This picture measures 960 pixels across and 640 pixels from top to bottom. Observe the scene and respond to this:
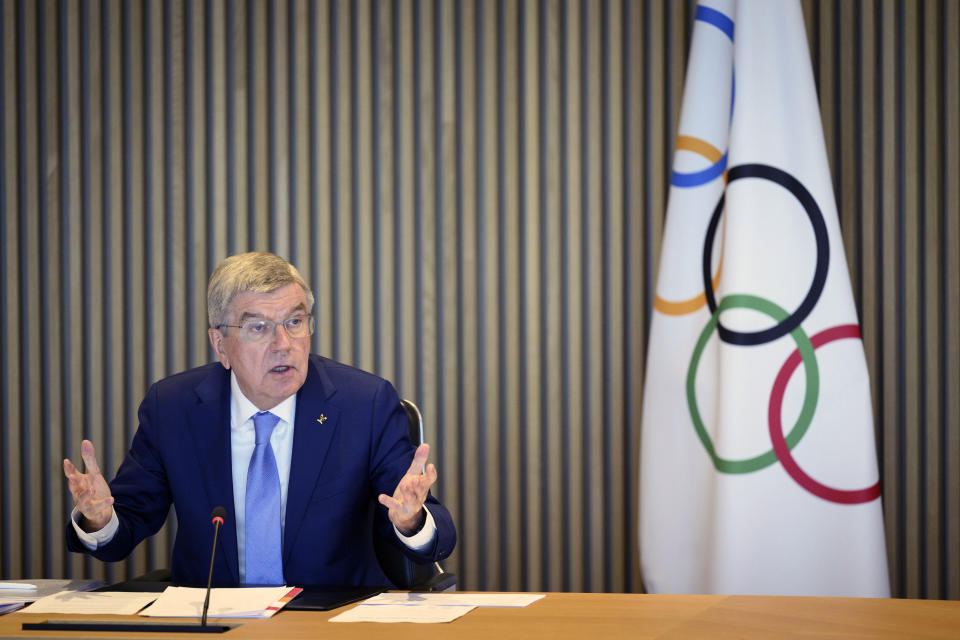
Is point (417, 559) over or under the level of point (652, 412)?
under

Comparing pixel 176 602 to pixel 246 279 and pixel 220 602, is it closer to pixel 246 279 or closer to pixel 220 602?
pixel 220 602

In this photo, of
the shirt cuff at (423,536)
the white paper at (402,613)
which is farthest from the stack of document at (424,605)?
the shirt cuff at (423,536)

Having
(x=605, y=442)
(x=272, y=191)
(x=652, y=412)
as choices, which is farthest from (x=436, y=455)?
(x=272, y=191)

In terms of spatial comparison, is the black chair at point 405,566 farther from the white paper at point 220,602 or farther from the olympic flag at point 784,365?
the olympic flag at point 784,365

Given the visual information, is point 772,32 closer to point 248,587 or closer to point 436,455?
point 436,455

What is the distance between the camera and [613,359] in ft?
12.0

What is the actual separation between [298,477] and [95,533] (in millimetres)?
459

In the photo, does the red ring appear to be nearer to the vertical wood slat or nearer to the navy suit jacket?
the vertical wood slat

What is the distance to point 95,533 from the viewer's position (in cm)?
219

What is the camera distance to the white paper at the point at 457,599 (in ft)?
6.23

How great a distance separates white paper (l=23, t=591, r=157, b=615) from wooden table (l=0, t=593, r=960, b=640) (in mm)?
49

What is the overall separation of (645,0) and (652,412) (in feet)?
5.14

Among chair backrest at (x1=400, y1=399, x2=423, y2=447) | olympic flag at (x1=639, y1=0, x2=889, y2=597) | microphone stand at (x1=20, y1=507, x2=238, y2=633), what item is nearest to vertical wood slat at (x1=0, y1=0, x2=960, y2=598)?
olympic flag at (x1=639, y1=0, x2=889, y2=597)

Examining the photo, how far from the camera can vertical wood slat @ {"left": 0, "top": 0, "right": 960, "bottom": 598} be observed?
142 inches
